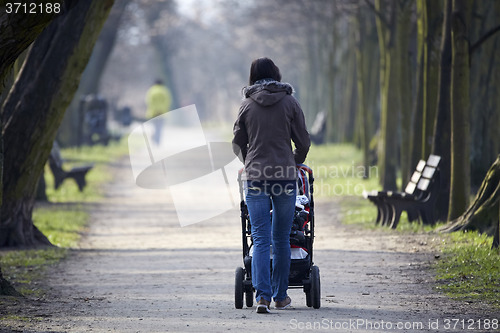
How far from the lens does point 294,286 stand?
312 inches

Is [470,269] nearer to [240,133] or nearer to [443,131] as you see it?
[240,133]

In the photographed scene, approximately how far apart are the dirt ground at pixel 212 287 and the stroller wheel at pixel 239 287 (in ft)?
0.24

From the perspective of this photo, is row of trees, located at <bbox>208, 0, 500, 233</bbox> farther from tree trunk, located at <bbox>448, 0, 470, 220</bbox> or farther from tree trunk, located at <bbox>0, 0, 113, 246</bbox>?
tree trunk, located at <bbox>0, 0, 113, 246</bbox>

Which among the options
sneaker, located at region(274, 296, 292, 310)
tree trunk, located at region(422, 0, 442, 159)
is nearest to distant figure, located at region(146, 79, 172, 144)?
tree trunk, located at region(422, 0, 442, 159)

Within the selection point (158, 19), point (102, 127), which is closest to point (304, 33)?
point (102, 127)

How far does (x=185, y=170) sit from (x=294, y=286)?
61.2 feet

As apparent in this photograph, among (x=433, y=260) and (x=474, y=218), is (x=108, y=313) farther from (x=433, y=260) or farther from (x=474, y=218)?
(x=474, y=218)

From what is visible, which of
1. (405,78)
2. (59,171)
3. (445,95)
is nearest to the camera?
(445,95)

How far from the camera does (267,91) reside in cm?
744

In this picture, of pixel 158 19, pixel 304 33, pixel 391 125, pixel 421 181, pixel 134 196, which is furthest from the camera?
pixel 158 19

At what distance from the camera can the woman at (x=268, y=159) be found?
741cm

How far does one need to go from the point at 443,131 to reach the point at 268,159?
701cm

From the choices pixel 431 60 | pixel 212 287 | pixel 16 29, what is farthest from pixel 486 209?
pixel 16 29

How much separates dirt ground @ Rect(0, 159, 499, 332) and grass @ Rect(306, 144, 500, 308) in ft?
0.67
